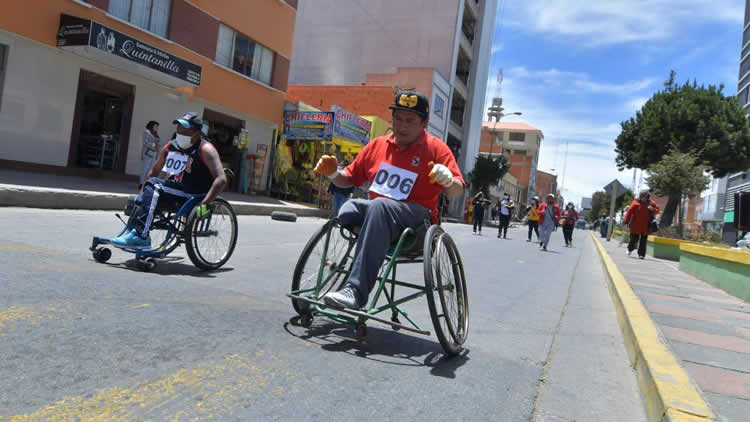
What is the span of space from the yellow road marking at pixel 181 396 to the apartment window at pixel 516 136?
98646 mm

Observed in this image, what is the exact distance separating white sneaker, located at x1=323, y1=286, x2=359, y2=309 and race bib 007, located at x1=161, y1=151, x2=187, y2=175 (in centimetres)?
280

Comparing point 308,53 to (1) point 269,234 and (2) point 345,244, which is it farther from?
(2) point 345,244

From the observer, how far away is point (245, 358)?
2740mm

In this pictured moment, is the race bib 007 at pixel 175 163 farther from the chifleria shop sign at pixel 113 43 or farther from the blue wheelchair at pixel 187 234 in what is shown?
the chifleria shop sign at pixel 113 43

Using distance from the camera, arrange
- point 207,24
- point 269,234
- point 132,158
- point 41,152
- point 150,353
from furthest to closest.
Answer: point 207,24, point 132,158, point 41,152, point 269,234, point 150,353

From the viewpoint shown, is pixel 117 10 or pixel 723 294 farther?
pixel 117 10

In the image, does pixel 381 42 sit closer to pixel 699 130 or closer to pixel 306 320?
pixel 699 130

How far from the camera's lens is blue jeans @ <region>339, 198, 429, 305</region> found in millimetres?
3117

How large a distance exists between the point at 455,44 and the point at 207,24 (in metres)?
26.7

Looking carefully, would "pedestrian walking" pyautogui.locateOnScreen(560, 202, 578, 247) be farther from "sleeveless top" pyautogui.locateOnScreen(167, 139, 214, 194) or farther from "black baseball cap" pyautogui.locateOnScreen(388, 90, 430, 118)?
"black baseball cap" pyautogui.locateOnScreen(388, 90, 430, 118)

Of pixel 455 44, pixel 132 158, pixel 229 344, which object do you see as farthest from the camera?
pixel 455 44

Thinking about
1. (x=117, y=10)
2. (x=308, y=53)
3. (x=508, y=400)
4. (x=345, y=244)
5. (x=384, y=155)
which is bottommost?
(x=508, y=400)

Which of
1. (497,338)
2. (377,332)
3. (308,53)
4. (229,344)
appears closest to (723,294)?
(497,338)

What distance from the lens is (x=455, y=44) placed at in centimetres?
4056
